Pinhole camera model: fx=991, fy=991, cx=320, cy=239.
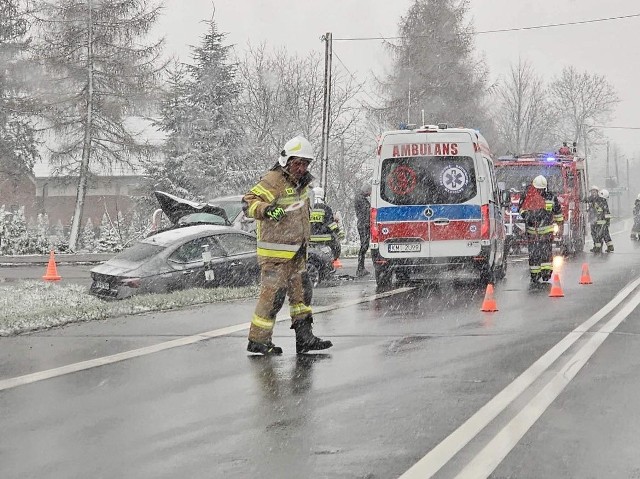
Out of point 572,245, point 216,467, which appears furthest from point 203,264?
point 572,245

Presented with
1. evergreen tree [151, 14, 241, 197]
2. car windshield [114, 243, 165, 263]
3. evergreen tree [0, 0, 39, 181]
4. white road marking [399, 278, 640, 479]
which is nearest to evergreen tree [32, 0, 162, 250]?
evergreen tree [0, 0, 39, 181]

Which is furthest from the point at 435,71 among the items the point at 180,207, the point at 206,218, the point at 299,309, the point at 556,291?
the point at 299,309

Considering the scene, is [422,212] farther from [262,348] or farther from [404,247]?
[262,348]

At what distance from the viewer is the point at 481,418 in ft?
19.8

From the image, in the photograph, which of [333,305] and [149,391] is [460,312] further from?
[149,391]

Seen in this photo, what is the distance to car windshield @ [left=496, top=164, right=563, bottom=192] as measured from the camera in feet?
85.1

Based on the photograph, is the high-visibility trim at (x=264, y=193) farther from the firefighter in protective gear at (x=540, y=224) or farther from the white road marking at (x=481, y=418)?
the firefighter in protective gear at (x=540, y=224)

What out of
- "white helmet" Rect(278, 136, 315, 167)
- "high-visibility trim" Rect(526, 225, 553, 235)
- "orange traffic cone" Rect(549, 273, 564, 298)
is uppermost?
"white helmet" Rect(278, 136, 315, 167)

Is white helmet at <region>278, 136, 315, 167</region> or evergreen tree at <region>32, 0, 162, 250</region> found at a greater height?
evergreen tree at <region>32, 0, 162, 250</region>

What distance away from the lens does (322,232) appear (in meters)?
17.8

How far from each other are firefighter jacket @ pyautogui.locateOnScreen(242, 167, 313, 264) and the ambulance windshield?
23.2ft

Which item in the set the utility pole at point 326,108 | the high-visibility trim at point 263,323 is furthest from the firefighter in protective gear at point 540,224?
the utility pole at point 326,108

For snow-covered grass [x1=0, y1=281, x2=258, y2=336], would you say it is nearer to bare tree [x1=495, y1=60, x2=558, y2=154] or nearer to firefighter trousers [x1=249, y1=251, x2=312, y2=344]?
firefighter trousers [x1=249, y1=251, x2=312, y2=344]

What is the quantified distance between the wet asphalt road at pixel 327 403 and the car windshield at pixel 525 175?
49.8ft
